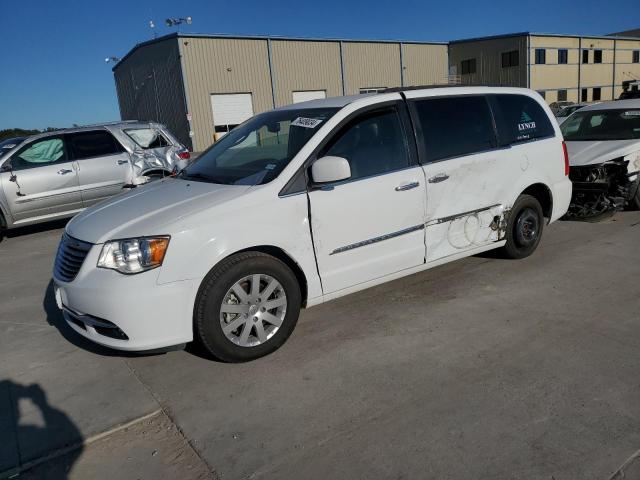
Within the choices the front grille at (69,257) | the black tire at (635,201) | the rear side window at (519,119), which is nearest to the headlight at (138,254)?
the front grille at (69,257)

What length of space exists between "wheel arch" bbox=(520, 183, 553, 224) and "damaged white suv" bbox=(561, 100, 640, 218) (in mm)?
1765

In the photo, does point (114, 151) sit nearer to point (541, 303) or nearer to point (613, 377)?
point (541, 303)

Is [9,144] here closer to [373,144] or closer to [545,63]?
[373,144]

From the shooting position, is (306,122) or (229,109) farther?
(229,109)

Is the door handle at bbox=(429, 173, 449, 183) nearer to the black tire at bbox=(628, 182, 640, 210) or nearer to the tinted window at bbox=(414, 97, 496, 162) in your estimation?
the tinted window at bbox=(414, 97, 496, 162)

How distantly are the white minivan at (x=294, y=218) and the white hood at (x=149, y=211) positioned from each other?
0.05 ft

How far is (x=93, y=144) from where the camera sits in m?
8.87

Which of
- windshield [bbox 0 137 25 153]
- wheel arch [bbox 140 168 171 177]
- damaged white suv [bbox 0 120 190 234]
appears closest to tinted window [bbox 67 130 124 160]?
damaged white suv [bbox 0 120 190 234]

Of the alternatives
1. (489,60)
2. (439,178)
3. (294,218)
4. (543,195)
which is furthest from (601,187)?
(489,60)

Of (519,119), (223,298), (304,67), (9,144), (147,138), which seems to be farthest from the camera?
(304,67)

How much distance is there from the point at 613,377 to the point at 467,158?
2.18 meters

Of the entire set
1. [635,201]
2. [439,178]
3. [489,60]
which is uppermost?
[489,60]

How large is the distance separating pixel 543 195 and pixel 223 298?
3.77 meters

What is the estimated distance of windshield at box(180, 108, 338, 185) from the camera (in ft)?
12.8
